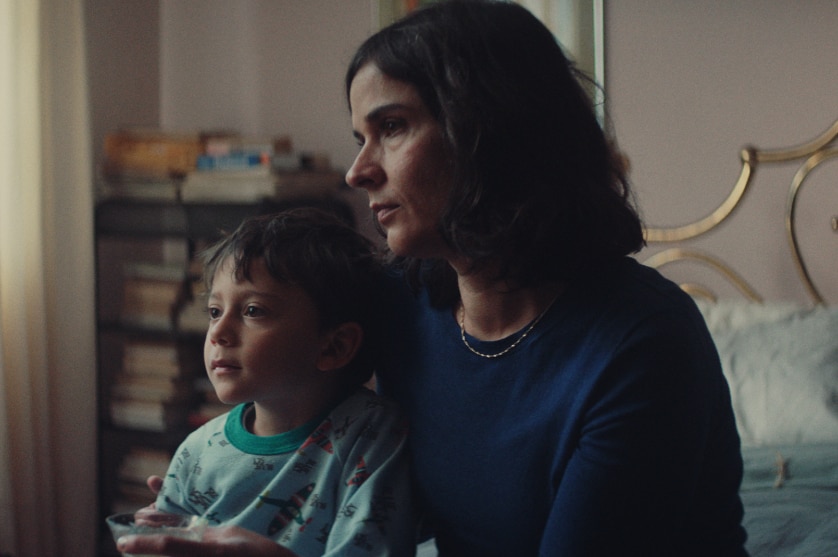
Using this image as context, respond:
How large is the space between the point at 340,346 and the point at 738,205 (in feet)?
5.14

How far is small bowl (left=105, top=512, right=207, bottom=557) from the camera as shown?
1.12 meters

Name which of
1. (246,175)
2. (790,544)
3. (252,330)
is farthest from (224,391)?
(246,175)

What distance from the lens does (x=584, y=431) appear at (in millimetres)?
1062

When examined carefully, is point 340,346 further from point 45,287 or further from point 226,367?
point 45,287

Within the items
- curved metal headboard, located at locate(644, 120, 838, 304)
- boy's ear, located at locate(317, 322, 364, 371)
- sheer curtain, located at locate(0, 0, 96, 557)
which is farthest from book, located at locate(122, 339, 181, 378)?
boy's ear, located at locate(317, 322, 364, 371)

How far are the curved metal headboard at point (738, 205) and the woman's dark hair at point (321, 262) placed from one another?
3.90 feet

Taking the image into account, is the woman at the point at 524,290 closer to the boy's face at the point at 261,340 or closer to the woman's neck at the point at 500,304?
the woman's neck at the point at 500,304

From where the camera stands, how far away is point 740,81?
8.25 ft

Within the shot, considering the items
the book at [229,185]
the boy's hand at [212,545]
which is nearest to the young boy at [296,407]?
the boy's hand at [212,545]

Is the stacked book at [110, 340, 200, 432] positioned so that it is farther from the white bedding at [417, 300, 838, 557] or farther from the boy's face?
the boy's face

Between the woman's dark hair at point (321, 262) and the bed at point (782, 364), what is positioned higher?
the woman's dark hair at point (321, 262)

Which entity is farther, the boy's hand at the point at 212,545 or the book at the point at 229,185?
the book at the point at 229,185

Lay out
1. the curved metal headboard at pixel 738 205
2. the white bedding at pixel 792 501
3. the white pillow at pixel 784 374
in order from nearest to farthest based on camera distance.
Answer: the white bedding at pixel 792 501 → the white pillow at pixel 784 374 → the curved metal headboard at pixel 738 205

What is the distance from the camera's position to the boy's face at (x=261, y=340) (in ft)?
4.16
